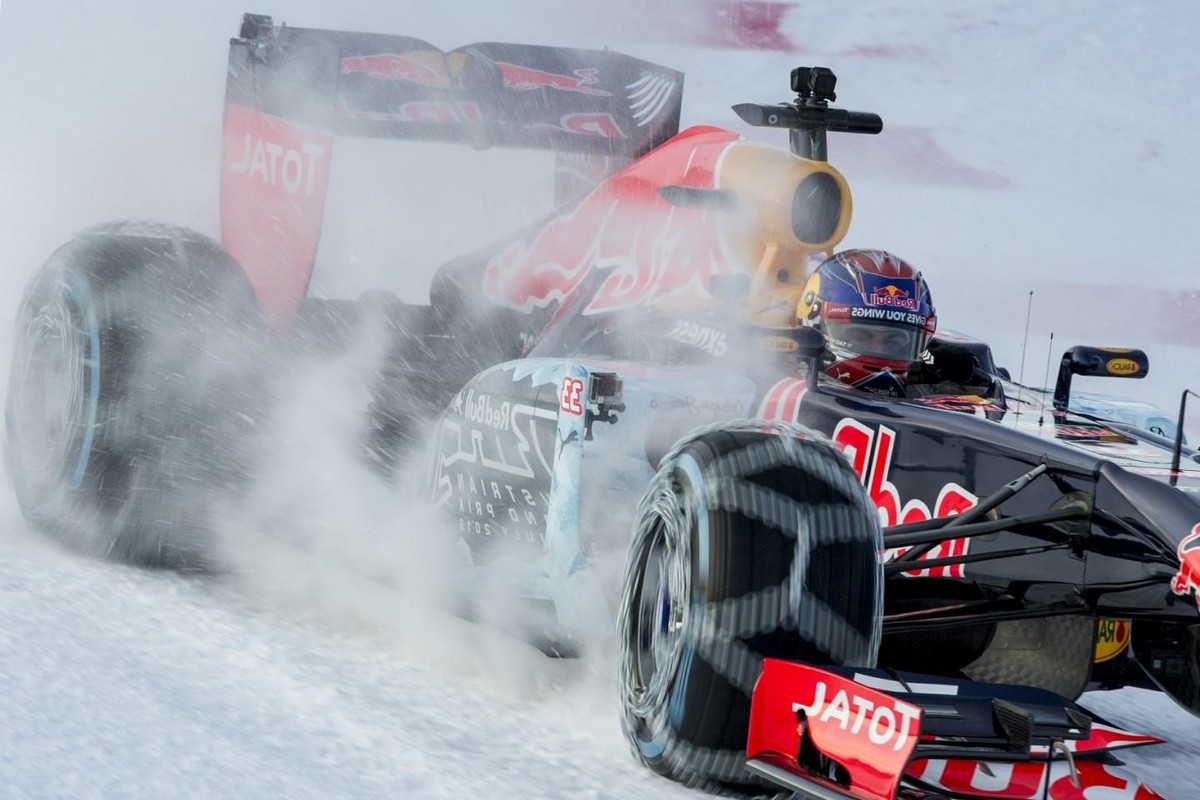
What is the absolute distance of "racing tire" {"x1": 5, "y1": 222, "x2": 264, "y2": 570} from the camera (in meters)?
5.39

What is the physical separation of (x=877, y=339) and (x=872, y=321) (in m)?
0.06

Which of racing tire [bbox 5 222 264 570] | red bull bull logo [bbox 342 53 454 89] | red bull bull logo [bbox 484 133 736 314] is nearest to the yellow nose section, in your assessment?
red bull bull logo [bbox 484 133 736 314]

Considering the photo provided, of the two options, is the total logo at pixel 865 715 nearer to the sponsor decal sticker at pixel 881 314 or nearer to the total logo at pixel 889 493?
the total logo at pixel 889 493

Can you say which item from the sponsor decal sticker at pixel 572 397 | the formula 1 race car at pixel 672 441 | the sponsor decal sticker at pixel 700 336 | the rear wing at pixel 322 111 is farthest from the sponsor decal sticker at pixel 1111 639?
the rear wing at pixel 322 111

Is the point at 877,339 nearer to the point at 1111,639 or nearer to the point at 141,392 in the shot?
the point at 1111,639

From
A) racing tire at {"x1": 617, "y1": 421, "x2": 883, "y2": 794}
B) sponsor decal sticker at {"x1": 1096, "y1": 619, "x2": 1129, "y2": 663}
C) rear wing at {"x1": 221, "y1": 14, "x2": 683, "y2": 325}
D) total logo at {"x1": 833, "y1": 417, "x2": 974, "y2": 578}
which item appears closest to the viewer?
racing tire at {"x1": 617, "y1": 421, "x2": 883, "y2": 794}

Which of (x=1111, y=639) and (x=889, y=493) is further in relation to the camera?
(x=1111, y=639)

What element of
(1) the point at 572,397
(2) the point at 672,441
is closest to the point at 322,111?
(1) the point at 572,397

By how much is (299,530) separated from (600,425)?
1870 mm

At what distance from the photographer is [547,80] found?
6551 mm

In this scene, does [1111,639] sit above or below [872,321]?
below

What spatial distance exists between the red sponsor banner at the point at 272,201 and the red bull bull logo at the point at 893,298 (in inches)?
109

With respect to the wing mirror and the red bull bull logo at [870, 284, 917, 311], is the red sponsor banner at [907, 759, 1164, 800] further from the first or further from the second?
the wing mirror

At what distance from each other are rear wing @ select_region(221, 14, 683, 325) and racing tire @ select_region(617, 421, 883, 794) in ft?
11.3
